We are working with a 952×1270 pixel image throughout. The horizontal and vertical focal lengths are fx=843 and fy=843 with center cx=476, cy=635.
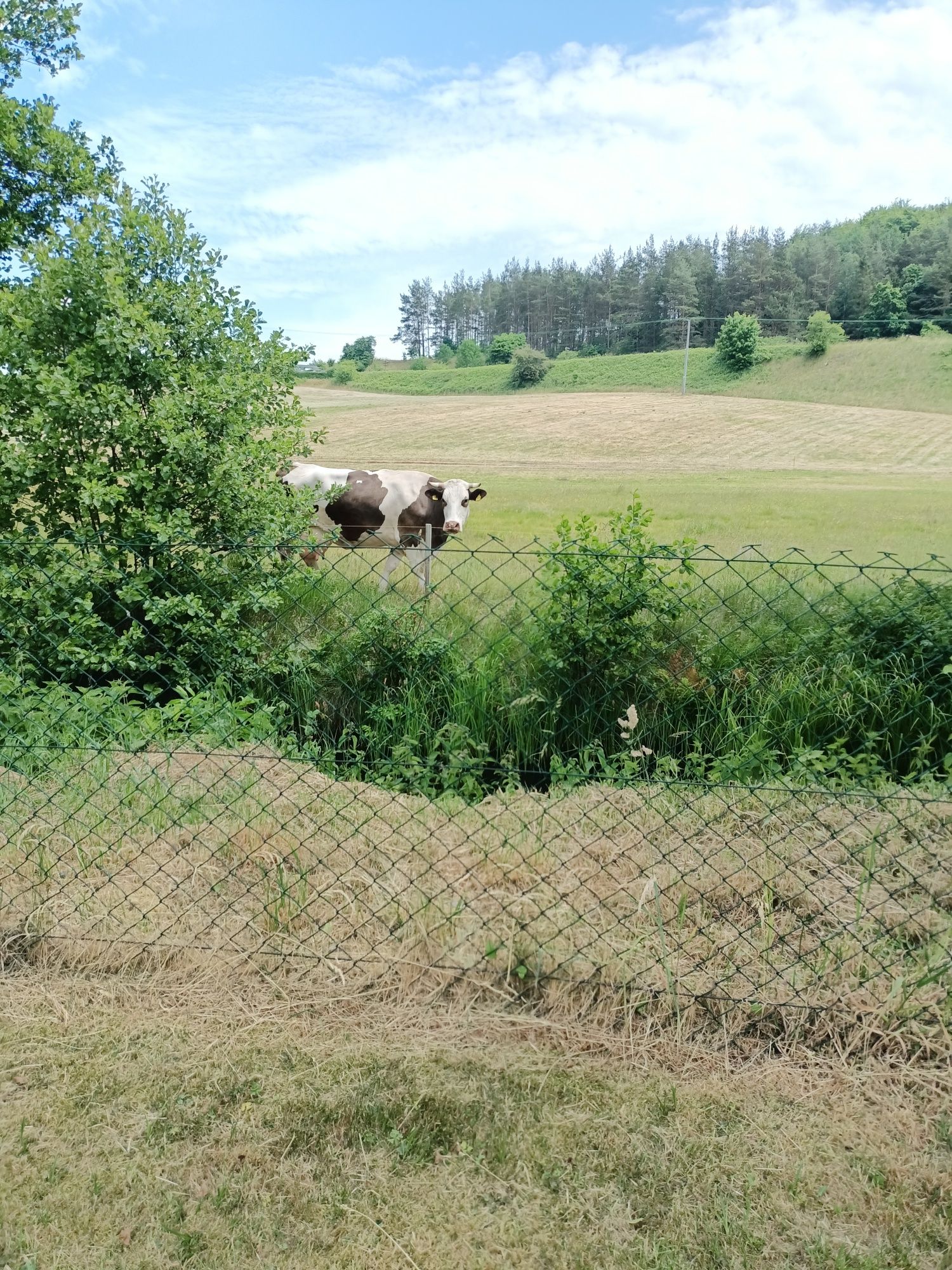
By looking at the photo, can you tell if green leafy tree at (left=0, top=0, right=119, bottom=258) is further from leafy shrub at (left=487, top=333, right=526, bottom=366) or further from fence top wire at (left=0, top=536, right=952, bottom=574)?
leafy shrub at (left=487, top=333, right=526, bottom=366)

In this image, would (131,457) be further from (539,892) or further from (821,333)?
(821,333)

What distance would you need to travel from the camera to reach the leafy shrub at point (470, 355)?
39.4 ft

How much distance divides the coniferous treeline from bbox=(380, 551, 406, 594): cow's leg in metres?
6.68

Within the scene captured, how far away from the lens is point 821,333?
1162cm

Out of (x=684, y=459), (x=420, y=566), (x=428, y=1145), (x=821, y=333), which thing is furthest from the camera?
(x=821, y=333)

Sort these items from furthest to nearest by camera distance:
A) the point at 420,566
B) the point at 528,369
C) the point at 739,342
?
the point at 528,369
the point at 739,342
the point at 420,566

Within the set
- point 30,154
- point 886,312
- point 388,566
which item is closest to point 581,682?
point 388,566

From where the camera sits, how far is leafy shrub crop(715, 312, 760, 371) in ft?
37.1

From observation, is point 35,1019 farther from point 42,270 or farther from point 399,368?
point 399,368

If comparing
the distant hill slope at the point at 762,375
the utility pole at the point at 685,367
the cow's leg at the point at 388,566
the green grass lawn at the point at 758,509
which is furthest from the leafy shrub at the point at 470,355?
the cow's leg at the point at 388,566

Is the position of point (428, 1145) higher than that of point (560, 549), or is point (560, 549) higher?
point (560, 549)

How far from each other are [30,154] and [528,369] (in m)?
6.36

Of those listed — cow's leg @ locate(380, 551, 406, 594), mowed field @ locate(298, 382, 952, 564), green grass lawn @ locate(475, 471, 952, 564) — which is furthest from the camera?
mowed field @ locate(298, 382, 952, 564)

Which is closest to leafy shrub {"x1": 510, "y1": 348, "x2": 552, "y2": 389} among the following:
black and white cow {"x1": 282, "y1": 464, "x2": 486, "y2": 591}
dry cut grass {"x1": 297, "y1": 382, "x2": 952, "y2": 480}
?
dry cut grass {"x1": 297, "y1": 382, "x2": 952, "y2": 480}
